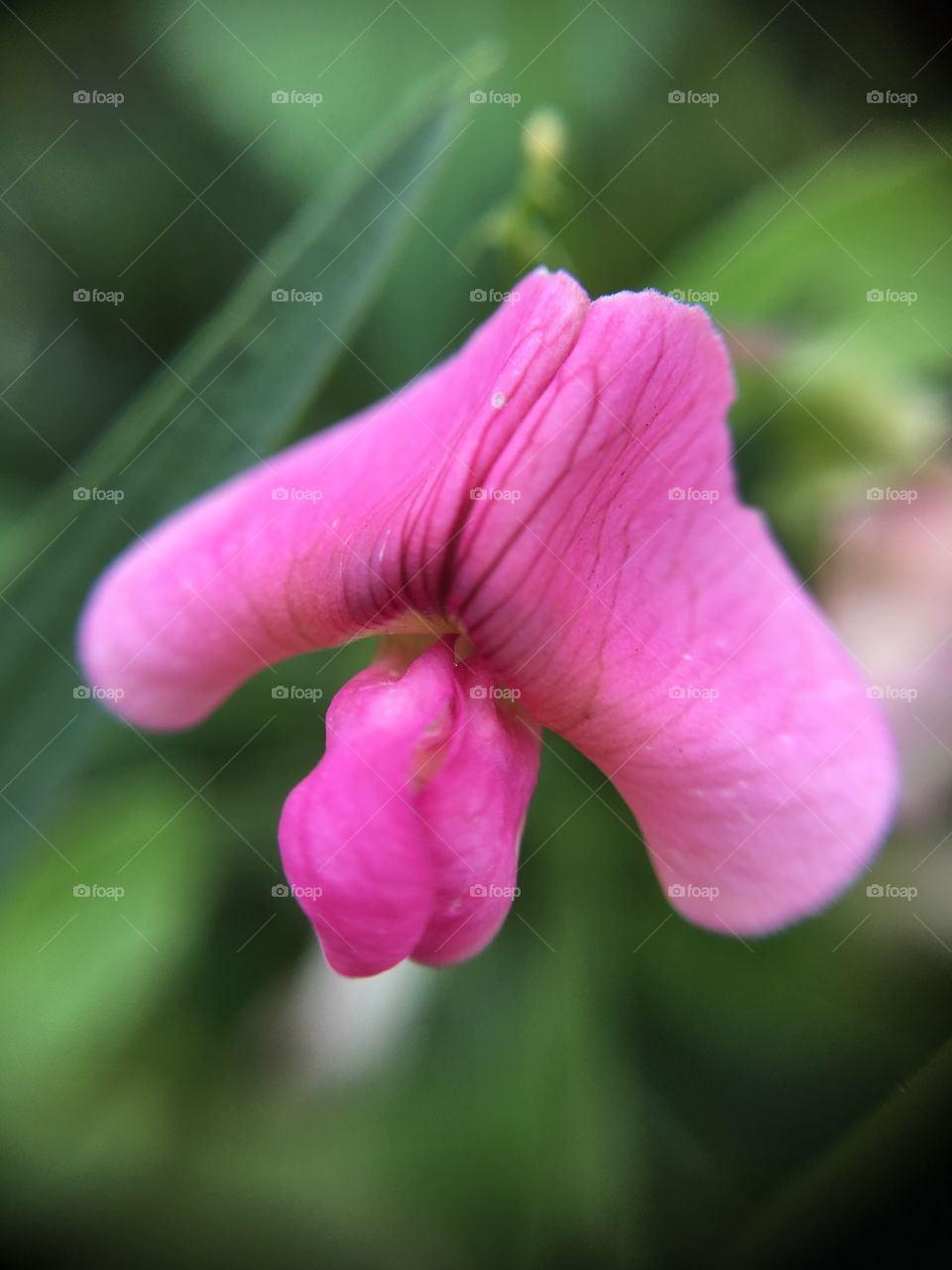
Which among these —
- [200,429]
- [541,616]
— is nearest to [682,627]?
[541,616]

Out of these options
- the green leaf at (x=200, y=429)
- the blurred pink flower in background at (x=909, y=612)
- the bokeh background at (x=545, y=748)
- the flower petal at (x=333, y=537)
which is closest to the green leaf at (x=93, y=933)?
the bokeh background at (x=545, y=748)

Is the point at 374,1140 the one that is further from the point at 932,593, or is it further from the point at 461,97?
the point at 461,97

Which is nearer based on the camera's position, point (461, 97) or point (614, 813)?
point (461, 97)

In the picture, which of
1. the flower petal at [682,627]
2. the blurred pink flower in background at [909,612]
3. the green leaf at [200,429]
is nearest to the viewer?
the flower petal at [682,627]

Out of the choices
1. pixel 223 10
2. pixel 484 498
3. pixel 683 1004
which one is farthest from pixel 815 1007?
pixel 223 10

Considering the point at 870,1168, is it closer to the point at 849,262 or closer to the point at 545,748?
the point at 545,748

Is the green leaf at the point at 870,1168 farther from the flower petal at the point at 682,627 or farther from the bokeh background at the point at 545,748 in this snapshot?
the flower petal at the point at 682,627

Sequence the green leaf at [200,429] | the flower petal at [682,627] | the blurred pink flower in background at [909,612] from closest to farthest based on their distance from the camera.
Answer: the flower petal at [682,627], the green leaf at [200,429], the blurred pink flower in background at [909,612]
